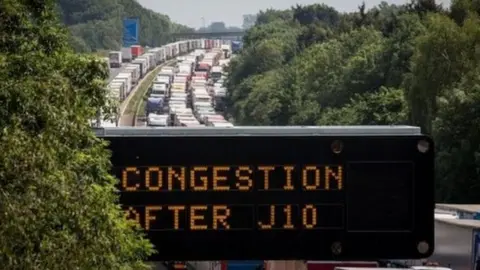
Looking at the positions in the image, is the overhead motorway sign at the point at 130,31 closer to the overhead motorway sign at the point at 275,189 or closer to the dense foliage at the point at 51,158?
the overhead motorway sign at the point at 275,189

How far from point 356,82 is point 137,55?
74483 mm

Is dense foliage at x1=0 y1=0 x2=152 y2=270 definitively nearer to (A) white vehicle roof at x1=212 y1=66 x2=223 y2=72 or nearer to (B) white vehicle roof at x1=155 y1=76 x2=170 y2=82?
(B) white vehicle roof at x1=155 y1=76 x2=170 y2=82

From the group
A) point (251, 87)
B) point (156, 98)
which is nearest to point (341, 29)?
point (251, 87)

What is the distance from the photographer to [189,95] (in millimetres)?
113875

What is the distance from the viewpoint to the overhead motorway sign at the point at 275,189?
16.2m

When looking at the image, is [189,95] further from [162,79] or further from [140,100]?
[162,79]

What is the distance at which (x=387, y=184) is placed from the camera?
16578 millimetres

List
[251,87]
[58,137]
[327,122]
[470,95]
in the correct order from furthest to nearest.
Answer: [251,87] < [327,122] < [470,95] < [58,137]

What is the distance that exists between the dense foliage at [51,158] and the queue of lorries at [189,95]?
158ft

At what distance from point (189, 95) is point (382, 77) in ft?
111

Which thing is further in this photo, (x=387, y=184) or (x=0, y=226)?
(x=387, y=184)

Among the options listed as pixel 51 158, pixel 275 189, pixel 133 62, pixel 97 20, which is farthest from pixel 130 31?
pixel 51 158

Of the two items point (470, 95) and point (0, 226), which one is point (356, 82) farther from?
point (0, 226)

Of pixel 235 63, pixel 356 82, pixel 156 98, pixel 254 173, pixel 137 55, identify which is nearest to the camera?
pixel 254 173
